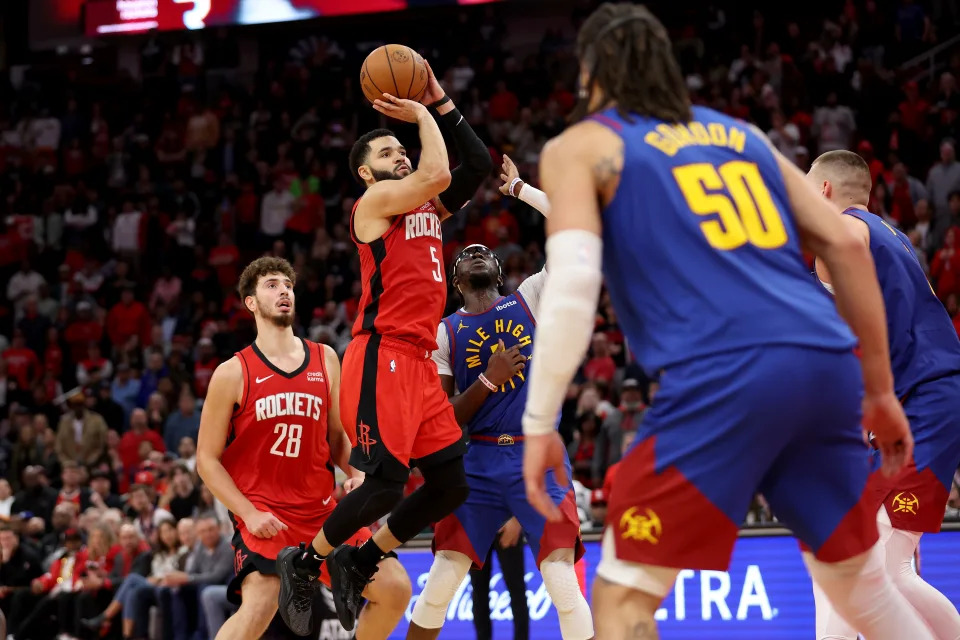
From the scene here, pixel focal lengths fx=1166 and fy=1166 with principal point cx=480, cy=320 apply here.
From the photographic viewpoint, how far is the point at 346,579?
17.8 feet

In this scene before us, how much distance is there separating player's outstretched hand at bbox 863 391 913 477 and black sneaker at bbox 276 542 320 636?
9.76ft

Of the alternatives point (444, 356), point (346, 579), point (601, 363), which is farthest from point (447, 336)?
point (601, 363)

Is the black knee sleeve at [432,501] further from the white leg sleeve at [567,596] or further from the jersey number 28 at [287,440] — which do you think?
the jersey number 28 at [287,440]

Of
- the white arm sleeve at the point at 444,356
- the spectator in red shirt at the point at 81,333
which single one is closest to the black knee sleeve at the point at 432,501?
the white arm sleeve at the point at 444,356

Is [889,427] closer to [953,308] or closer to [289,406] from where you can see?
[289,406]

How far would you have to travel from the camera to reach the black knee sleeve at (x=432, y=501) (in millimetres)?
5438

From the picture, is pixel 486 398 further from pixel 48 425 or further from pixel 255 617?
pixel 48 425

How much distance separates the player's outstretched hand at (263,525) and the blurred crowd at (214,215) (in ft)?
15.6

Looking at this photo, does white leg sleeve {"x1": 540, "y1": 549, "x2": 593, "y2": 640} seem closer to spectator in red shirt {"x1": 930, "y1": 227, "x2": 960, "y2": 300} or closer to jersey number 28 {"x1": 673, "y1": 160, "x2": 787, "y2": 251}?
jersey number 28 {"x1": 673, "y1": 160, "x2": 787, "y2": 251}

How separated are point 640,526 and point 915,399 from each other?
2468 millimetres

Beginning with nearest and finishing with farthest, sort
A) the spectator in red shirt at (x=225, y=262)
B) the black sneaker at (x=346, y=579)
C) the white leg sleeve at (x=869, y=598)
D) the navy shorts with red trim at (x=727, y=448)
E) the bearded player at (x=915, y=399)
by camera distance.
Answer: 1. the navy shorts with red trim at (x=727, y=448)
2. the white leg sleeve at (x=869, y=598)
3. the bearded player at (x=915, y=399)
4. the black sneaker at (x=346, y=579)
5. the spectator in red shirt at (x=225, y=262)

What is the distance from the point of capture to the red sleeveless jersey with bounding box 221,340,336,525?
19.8 feet

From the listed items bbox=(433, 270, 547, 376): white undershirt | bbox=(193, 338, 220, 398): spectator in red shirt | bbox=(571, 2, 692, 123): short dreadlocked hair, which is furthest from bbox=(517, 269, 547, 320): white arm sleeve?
bbox=(193, 338, 220, 398): spectator in red shirt

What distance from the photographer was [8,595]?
11812 millimetres
